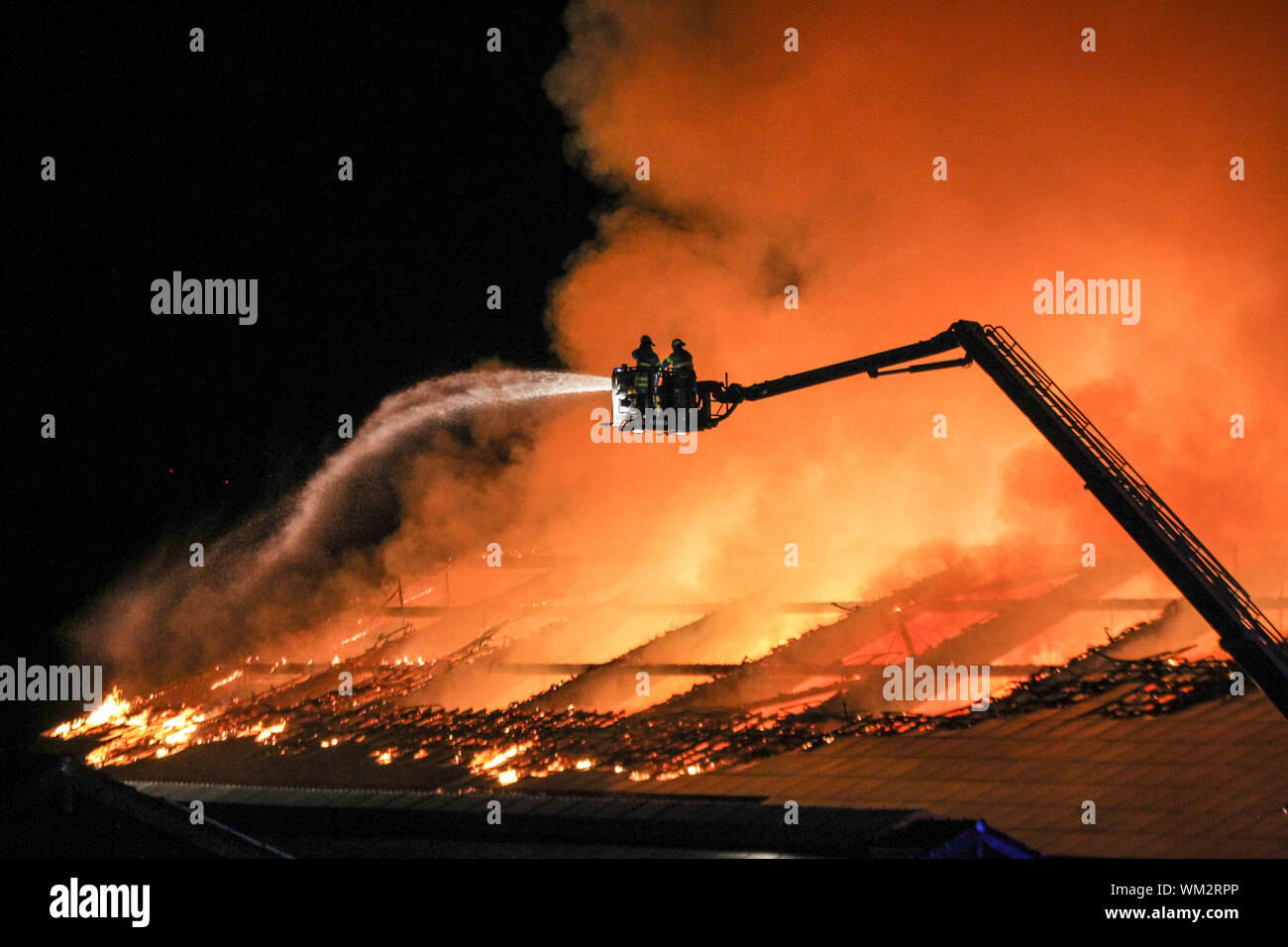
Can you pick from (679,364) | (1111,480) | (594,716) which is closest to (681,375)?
(679,364)

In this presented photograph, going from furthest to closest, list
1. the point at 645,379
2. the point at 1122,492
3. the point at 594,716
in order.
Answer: the point at 594,716
the point at 1122,492
the point at 645,379

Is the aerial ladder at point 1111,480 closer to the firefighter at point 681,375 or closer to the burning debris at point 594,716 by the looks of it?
the firefighter at point 681,375

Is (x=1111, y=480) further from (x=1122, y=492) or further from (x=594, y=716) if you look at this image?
(x=594, y=716)

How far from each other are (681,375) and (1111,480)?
13.4 ft

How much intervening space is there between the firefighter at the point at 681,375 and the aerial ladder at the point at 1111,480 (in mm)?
64

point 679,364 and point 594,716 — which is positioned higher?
point 679,364

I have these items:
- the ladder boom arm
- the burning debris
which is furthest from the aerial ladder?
the burning debris

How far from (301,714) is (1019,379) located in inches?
585

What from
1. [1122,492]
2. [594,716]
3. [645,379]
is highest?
[645,379]

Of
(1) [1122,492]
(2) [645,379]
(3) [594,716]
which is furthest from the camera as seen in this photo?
(3) [594,716]

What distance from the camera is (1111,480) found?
12.2 meters

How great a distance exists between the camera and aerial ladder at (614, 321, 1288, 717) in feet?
37.4
